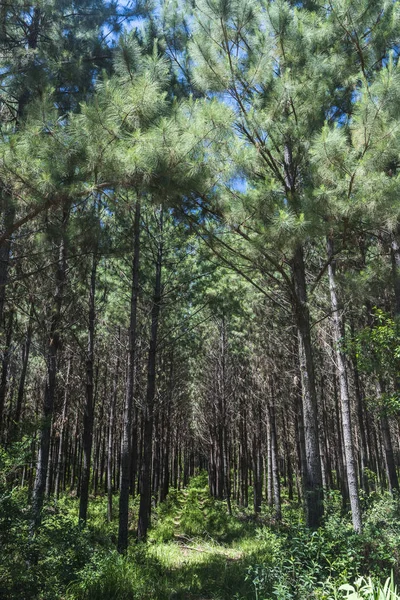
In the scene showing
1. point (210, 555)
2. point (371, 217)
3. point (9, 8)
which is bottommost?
point (210, 555)

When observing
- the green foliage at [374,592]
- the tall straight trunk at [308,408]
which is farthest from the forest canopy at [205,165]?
the green foliage at [374,592]

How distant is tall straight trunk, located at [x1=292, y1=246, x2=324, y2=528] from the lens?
5.94 meters

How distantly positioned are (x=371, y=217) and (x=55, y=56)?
5896mm

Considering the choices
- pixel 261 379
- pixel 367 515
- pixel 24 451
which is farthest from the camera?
pixel 261 379

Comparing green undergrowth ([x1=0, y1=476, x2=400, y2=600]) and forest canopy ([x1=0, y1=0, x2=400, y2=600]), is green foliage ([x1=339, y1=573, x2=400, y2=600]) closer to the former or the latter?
green undergrowth ([x1=0, y1=476, x2=400, y2=600])

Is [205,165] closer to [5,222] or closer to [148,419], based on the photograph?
[5,222]

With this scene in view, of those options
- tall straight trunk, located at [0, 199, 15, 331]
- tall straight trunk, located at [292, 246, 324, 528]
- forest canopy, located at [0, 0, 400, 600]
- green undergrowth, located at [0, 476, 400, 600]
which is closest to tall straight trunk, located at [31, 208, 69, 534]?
forest canopy, located at [0, 0, 400, 600]

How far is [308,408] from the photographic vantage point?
6.25m

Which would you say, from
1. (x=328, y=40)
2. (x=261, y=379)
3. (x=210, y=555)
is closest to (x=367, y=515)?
(x=210, y=555)

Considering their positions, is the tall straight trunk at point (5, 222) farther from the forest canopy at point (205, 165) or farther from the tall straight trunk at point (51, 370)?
the tall straight trunk at point (51, 370)

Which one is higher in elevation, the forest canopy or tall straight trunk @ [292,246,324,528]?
the forest canopy

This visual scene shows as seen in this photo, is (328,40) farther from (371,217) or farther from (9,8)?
(9,8)

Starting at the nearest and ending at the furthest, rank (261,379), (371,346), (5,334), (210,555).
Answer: (371,346) < (210,555) < (5,334) < (261,379)

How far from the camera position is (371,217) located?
5.57 metres
